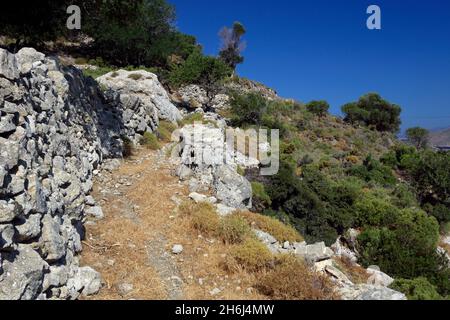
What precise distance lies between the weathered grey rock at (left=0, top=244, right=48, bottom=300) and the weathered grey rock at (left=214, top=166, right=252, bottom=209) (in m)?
5.77

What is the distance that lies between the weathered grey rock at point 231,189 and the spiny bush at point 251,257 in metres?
2.66

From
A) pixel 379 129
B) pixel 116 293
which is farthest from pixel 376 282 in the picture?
pixel 379 129

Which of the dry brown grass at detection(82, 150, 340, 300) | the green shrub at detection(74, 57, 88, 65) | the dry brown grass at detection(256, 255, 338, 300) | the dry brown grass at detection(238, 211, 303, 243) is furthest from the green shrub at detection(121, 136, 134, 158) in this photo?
the green shrub at detection(74, 57, 88, 65)

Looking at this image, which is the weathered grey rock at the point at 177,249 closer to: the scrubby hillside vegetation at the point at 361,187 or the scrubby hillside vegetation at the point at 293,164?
the scrubby hillside vegetation at the point at 293,164

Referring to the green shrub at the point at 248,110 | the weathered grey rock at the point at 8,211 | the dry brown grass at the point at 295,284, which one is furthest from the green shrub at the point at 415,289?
the green shrub at the point at 248,110

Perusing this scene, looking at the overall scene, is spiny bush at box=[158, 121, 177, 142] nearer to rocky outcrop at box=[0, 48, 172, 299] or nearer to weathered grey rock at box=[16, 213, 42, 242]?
rocky outcrop at box=[0, 48, 172, 299]

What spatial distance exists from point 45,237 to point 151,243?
2641 millimetres

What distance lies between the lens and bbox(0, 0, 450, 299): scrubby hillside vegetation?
907 cm

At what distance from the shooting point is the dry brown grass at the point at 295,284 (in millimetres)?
6172

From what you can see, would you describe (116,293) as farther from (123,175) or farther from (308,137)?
(308,137)

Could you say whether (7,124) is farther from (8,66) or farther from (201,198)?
(201,198)

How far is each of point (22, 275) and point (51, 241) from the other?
0.99 metres

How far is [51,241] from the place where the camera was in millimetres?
5578

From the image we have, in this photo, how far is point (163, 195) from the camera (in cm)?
1020
